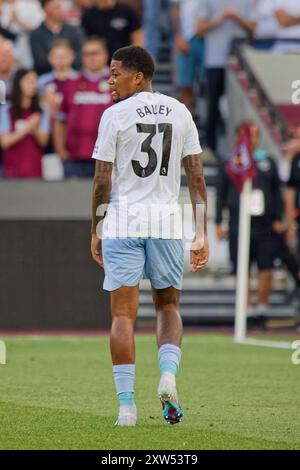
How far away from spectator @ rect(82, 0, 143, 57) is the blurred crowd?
0.01m

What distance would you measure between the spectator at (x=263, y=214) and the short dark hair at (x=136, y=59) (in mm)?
9429

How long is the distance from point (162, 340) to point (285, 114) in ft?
43.1

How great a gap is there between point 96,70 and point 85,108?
53 centimetres

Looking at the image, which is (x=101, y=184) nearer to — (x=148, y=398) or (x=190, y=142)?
(x=190, y=142)

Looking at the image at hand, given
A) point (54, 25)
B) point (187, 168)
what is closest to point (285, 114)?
point (54, 25)

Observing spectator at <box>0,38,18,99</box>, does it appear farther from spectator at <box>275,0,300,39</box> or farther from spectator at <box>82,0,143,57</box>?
spectator at <box>275,0,300,39</box>

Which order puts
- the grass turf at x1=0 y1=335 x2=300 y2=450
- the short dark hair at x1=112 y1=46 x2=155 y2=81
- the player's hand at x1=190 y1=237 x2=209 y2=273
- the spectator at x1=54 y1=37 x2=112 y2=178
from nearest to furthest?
1. the grass turf at x1=0 y1=335 x2=300 y2=450
2. the short dark hair at x1=112 y1=46 x2=155 y2=81
3. the player's hand at x1=190 y1=237 x2=209 y2=273
4. the spectator at x1=54 y1=37 x2=112 y2=178

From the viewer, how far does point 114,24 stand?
824 inches

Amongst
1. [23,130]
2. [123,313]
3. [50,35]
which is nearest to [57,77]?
[23,130]

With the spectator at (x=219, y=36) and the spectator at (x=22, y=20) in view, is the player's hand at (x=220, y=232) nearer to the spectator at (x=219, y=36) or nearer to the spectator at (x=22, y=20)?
the spectator at (x=219, y=36)

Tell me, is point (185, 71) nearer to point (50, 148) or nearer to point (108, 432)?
point (50, 148)

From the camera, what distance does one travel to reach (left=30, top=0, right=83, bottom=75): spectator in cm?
2055

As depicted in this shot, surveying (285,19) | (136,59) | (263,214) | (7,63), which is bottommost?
(263,214)

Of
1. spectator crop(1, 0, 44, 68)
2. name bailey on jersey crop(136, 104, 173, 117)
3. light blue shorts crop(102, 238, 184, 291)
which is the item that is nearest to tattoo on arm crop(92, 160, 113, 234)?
light blue shorts crop(102, 238, 184, 291)
